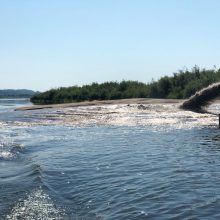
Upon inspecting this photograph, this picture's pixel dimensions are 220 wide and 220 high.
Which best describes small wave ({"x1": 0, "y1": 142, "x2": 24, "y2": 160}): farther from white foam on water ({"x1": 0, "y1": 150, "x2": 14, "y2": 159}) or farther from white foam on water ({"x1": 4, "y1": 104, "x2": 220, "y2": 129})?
white foam on water ({"x1": 4, "y1": 104, "x2": 220, "y2": 129})

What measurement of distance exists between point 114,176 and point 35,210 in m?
2.42

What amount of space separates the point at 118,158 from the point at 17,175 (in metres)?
2.43

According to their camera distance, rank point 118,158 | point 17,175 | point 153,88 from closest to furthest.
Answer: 1. point 17,175
2. point 118,158
3. point 153,88

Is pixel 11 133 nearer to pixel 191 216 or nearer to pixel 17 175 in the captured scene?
pixel 17 175

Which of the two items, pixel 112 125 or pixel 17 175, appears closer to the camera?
pixel 17 175

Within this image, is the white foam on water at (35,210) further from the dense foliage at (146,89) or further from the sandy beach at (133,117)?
the dense foliage at (146,89)

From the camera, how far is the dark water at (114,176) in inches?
291

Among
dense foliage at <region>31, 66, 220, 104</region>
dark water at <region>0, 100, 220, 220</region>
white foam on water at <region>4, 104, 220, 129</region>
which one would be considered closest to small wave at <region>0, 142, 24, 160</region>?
dark water at <region>0, 100, 220, 220</region>

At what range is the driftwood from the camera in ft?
71.8

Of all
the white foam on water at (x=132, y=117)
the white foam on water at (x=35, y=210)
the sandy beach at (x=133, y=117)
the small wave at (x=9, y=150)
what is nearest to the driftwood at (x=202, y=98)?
the sandy beach at (x=133, y=117)

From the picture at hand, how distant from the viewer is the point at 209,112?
22.4 meters

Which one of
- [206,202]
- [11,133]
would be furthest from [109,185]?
[11,133]

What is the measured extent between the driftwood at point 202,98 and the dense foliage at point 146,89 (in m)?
8.46

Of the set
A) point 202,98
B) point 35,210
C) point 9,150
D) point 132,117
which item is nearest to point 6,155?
point 9,150
